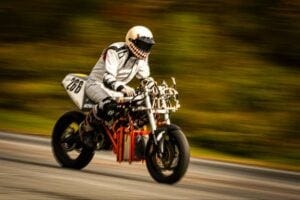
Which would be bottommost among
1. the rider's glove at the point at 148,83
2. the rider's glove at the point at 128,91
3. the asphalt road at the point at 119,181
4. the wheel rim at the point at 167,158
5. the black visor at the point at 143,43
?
the asphalt road at the point at 119,181

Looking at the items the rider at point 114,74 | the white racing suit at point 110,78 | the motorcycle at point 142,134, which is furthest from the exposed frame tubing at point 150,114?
the white racing suit at point 110,78

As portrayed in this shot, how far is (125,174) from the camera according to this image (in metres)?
10.9

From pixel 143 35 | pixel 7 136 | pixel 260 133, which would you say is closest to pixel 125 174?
pixel 143 35

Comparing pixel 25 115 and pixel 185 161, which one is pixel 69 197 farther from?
pixel 25 115

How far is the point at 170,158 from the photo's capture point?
32.6 ft

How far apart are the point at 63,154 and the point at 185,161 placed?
2109 millimetres


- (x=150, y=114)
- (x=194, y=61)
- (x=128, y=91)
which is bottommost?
(x=150, y=114)

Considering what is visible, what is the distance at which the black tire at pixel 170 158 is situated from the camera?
9695mm

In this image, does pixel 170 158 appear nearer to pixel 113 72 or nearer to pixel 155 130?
pixel 155 130

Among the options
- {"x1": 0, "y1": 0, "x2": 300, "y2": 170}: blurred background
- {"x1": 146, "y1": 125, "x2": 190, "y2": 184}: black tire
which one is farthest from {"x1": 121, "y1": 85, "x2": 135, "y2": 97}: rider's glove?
{"x1": 0, "y1": 0, "x2": 300, "y2": 170}: blurred background

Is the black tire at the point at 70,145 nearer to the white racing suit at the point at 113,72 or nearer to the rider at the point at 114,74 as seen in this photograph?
the rider at the point at 114,74

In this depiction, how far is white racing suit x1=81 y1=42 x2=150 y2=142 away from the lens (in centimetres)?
1032

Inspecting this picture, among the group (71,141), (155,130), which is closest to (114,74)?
(155,130)

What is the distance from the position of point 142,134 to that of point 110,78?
2.40ft
